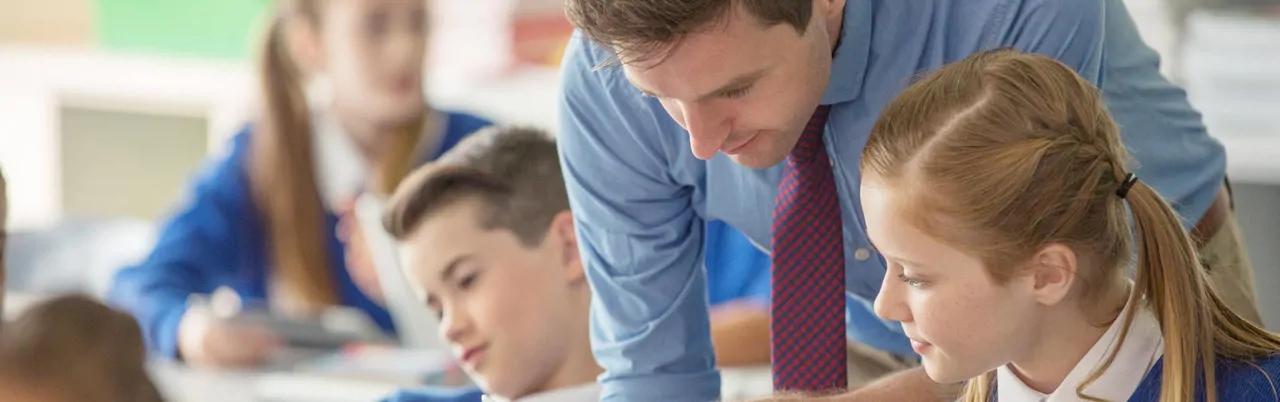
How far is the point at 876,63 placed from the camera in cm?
127

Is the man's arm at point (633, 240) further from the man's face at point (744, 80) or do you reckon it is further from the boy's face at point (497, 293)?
the boy's face at point (497, 293)

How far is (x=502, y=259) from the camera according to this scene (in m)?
1.76

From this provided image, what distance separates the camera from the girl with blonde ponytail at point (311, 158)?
2783 millimetres

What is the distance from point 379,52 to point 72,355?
1595 millimetres

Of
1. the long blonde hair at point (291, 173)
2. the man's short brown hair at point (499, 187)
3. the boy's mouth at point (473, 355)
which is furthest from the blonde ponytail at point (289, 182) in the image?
the boy's mouth at point (473, 355)

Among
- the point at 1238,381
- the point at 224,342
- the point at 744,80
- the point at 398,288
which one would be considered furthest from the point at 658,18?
the point at 224,342

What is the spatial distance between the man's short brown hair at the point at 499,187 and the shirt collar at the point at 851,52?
0.60 meters

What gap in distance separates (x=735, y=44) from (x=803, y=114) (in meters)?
0.10

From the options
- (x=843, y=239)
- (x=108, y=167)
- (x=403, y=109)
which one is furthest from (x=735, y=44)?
(x=108, y=167)

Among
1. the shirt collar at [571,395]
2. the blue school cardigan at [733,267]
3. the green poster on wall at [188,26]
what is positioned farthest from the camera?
the green poster on wall at [188,26]

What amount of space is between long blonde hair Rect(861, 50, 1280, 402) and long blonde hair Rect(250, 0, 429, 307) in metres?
1.83

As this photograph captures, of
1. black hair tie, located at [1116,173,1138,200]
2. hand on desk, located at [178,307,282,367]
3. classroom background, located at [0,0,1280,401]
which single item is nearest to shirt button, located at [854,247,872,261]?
black hair tie, located at [1116,173,1138,200]

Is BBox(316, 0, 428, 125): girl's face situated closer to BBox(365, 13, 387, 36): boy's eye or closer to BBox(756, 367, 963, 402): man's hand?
BBox(365, 13, 387, 36): boy's eye

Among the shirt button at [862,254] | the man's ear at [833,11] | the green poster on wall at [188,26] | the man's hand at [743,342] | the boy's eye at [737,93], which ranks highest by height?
the green poster on wall at [188,26]
